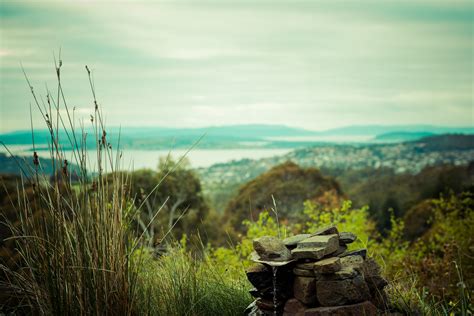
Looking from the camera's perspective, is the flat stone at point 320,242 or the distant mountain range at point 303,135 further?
the distant mountain range at point 303,135

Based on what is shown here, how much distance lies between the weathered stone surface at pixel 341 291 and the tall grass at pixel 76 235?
1.35 m

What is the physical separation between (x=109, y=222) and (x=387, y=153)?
28.7 meters

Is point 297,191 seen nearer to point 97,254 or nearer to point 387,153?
point 387,153

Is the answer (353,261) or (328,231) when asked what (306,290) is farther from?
(328,231)

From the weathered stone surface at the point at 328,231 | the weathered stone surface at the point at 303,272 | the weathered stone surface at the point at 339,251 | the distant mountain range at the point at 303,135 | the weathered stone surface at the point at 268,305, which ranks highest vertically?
the distant mountain range at the point at 303,135

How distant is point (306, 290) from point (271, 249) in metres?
0.42

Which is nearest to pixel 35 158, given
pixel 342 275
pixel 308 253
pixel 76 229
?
pixel 76 229

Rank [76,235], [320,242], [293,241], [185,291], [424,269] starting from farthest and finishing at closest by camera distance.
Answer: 1. [424,269]
2. [293,241]
3. [185,291]
4. [320,242]
5. [76,235]

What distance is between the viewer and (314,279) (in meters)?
3.68

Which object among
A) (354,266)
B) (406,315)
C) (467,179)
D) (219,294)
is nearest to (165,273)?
(219,294)

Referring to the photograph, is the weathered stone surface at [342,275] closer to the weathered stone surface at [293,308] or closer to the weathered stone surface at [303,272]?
the weathered stone surface at [303,272]

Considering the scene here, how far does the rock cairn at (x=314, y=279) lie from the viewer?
11.7 ft

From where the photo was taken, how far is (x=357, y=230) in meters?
8.38

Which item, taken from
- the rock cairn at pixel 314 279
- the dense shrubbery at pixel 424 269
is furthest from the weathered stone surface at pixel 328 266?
the dense shrubbery at pixel 424 269
